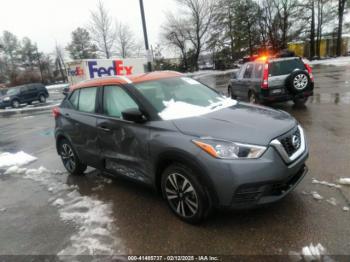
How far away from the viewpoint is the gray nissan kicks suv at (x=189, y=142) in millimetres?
2695

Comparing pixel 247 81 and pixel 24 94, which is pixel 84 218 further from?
pixel 24 94

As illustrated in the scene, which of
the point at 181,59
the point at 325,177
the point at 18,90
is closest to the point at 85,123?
the point at 325,177

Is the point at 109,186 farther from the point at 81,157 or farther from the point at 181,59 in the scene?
the point at 181,59

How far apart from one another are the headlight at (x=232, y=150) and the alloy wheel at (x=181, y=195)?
1.54 ft

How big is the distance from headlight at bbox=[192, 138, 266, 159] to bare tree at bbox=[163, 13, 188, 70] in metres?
46.2

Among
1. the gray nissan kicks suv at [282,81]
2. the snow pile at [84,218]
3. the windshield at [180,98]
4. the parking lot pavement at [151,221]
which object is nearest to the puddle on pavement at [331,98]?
the gray nissan kicks suv at [282,81]

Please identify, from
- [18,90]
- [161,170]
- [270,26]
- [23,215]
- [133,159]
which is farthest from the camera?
[270,26]

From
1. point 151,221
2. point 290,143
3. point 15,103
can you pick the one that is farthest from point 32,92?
point 290,143

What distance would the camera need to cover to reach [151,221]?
333 centimetres

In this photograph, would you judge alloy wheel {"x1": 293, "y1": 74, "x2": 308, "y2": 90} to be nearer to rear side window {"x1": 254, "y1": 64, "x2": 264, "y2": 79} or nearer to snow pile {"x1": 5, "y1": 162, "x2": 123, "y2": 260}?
rear side window {"x1": 254, "y1": 64, "x2": 264, "y2": 79}

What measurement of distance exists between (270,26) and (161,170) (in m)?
47.0

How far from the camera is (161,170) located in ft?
10.7

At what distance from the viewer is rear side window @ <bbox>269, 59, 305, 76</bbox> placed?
330 inches

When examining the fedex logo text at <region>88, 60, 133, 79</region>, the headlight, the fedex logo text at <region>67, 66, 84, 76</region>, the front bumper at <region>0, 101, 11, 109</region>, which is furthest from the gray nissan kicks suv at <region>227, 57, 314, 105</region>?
the front bumper at <region>0, 101, 11, 109</region>
